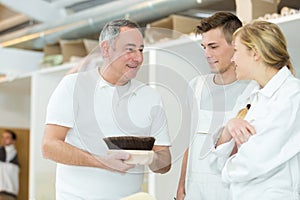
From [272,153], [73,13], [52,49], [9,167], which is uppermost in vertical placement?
[73,13]

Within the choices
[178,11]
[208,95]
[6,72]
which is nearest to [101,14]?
[178,11]

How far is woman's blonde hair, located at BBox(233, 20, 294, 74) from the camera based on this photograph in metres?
1.64

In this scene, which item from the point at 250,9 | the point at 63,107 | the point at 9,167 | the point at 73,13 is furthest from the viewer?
the point at 9,167

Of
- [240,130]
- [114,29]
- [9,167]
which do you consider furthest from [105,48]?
[9,167]

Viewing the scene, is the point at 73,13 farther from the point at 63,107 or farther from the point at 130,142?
the point at 130,142

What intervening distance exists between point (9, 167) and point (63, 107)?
332 centimetres

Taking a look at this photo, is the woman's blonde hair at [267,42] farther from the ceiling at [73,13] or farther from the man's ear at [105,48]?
the ceiling at [73,13]

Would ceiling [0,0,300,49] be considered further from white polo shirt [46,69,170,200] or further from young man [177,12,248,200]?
white polo shirt [46,69,170,200]

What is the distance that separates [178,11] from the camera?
346 centimetres

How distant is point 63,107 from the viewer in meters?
1.87

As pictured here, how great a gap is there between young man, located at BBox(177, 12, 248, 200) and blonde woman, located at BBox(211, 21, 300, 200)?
9 cm

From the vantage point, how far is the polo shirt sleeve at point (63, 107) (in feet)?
6.10

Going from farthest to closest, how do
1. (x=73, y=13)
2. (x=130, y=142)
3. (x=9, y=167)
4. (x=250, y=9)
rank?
(x=9, y=167) → (x=73, y=13) → (x=250, y=9) → (x=130, y=142)

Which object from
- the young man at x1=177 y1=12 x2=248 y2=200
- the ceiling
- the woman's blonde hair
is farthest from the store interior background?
the woman's blonde hair
